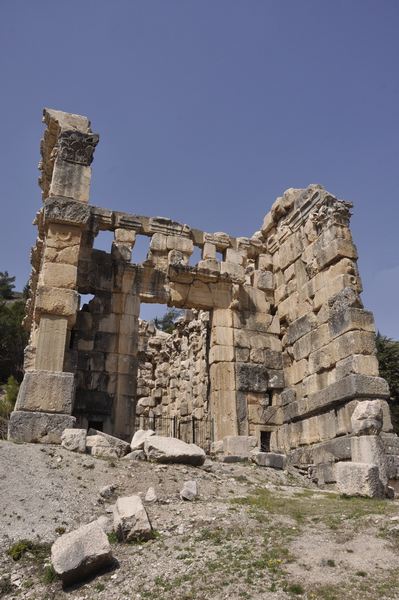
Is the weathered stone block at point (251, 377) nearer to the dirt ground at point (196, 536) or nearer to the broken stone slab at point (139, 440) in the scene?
the broken stone slab at point (139, 440)

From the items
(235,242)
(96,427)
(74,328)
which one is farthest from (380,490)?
(235,242)

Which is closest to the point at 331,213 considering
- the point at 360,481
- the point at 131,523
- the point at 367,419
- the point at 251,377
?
the point at 251,377

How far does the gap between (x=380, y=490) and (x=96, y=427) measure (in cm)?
619

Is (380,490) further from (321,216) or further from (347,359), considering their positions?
(321,216)

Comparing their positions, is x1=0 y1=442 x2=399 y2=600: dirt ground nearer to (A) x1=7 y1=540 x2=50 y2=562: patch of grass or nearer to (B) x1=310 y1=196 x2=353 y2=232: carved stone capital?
(A) x1=7 y1=540 x2=50 y2=562: patch of grass

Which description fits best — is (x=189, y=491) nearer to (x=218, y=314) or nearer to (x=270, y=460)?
(x=270, y=460)

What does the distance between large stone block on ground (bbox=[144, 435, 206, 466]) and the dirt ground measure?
28 cm

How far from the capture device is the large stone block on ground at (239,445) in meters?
12.1

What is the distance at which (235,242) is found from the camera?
15.0m

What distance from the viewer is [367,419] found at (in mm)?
9680

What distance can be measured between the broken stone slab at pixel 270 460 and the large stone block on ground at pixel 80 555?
638cm

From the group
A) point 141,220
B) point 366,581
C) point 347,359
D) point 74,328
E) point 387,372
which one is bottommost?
point 366,581

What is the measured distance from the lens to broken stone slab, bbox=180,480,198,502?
750cm

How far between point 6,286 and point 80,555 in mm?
37417
